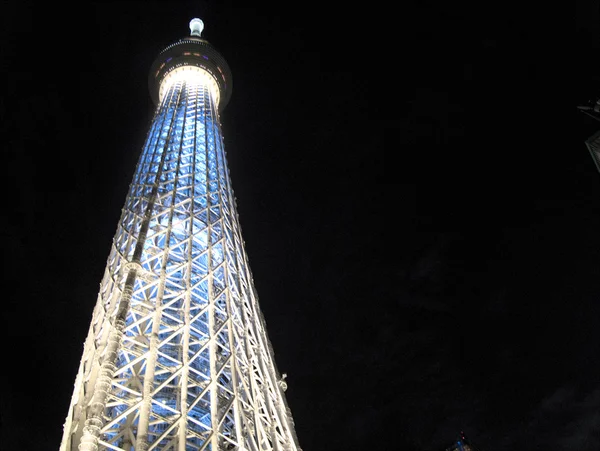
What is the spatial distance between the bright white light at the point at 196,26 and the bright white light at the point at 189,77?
9.71 meters

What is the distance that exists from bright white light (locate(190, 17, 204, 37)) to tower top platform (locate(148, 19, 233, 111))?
6.40 metres

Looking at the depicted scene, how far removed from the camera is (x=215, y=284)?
21.6 metres

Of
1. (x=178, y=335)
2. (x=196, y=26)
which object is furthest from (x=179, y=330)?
(x=196, y=26)

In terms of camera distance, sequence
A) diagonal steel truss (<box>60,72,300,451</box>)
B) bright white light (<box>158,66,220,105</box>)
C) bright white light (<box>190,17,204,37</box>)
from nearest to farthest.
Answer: diagonal steel truss (<box>60,72,300,451</box>)
bright white light (<box>158,66,220,105</box>)
bright white light (<box>190,17,204,37</box>)

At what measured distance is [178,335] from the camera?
1969 cm

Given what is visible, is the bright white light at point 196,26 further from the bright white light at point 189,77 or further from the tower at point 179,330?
the tower at point 179,330

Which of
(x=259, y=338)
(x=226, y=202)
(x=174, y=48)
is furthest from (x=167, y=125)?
(x=259, y=338)

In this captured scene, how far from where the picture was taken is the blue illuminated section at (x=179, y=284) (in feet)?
49.2

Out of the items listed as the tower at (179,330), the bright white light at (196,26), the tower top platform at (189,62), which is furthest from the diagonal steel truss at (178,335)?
the bright white light at (196,26)

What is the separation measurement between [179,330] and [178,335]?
10.1 ft

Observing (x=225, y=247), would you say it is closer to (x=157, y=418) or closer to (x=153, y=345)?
(x=153, y=345)

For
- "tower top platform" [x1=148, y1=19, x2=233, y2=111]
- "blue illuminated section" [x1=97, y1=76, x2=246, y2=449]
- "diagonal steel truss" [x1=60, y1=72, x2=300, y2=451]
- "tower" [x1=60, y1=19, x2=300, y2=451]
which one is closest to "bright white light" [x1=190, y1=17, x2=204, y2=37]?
"tower top platform" [x1=148, y1=19, x2=233, y2=111]

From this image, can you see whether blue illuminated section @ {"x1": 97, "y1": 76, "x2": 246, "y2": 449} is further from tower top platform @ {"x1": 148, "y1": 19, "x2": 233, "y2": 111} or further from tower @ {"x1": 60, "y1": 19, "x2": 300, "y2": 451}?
tower top platform @ {"x1": 148, "y1": 19, "x2": 233, "y2": 111}

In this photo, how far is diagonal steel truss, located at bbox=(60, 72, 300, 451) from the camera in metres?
13.5
